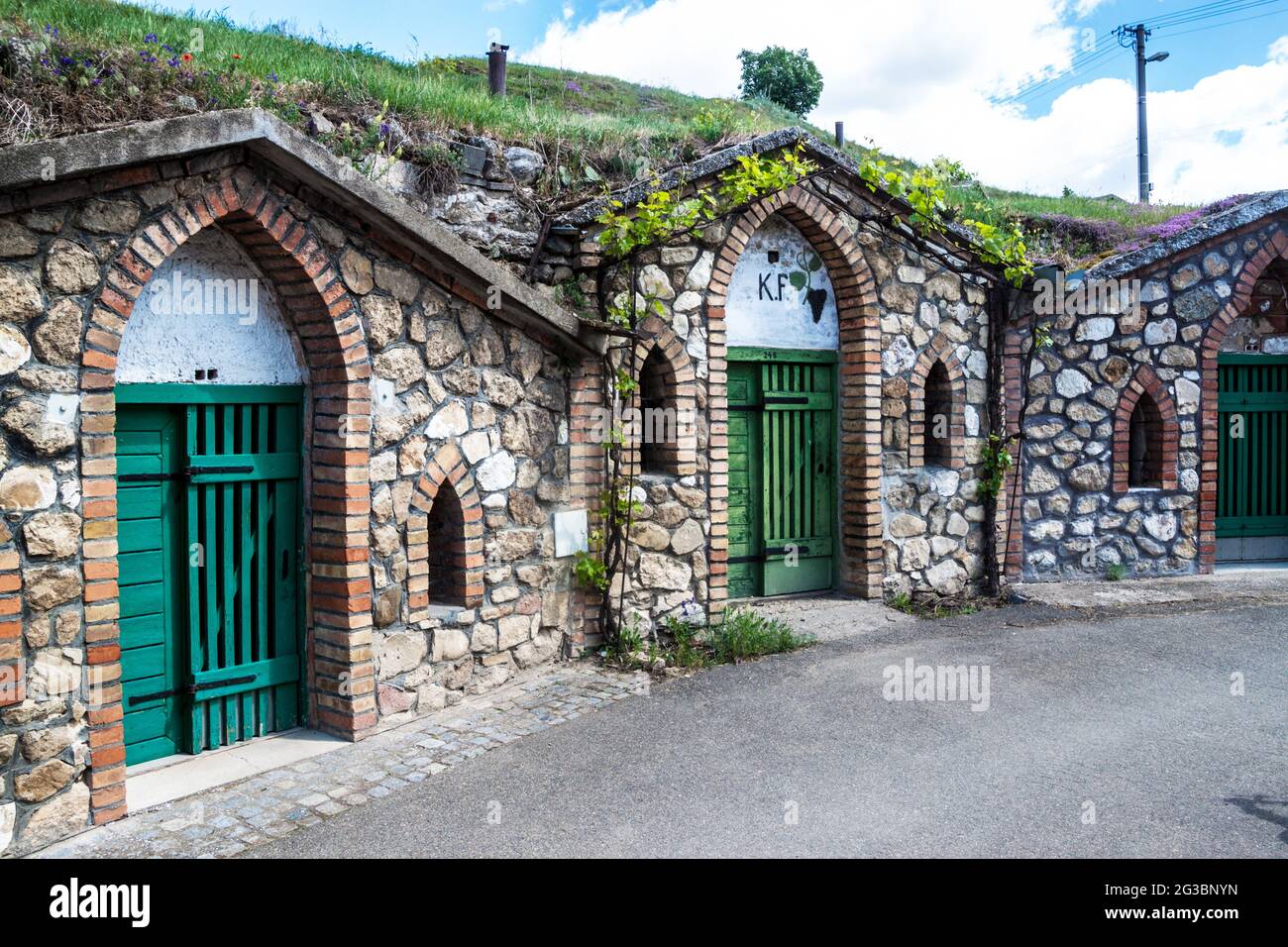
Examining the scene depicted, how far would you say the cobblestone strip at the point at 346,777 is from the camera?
4582 millimetres

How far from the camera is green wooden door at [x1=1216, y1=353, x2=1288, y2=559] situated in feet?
35.7

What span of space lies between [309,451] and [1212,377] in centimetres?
931

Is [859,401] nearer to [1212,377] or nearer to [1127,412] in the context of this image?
[1127,412]

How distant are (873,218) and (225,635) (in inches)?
253

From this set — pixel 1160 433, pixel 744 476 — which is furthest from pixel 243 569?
pixel 1160 433

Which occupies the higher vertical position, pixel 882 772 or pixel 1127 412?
pixel 1127 412

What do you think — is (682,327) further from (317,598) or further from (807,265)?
(317,598)

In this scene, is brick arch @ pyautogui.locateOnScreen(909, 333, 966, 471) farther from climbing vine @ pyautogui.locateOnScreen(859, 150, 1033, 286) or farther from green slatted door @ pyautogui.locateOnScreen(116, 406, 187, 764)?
green slatted door @ pyautogui.locateOnScreen(116, 406, 187, 764)

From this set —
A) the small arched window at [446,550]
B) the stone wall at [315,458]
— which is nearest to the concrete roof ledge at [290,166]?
the stone wall at [315,458]

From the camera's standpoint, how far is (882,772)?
546cm

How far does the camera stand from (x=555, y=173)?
7887 millimetres

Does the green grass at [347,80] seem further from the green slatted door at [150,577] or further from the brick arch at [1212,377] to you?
the brick arch at [1212,377]

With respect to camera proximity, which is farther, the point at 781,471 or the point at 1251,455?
the point at 1251,455

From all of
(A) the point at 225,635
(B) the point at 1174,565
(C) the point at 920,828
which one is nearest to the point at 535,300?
(A) the point at 225,635
